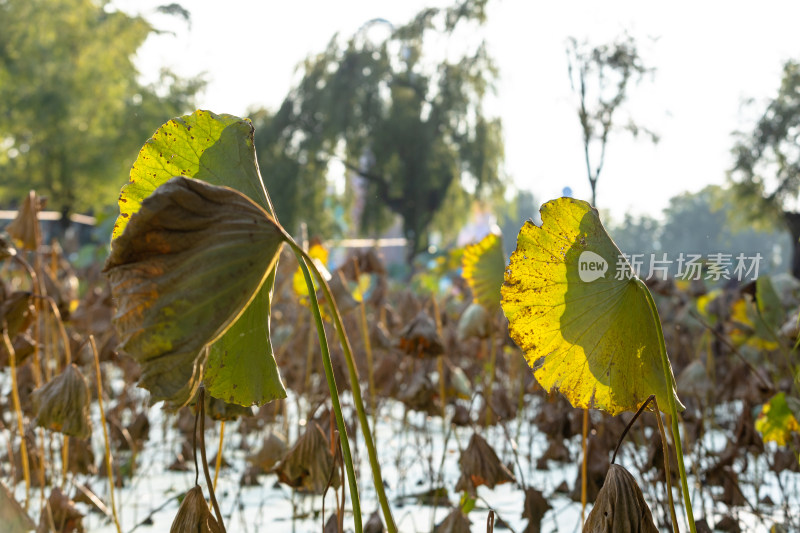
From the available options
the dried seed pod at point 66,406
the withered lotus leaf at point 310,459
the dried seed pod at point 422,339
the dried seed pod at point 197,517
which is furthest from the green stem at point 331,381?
the dried seed pod at point 422,339

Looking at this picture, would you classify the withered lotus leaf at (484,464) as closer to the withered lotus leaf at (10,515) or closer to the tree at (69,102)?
the withered lotus leaf at (10,515)

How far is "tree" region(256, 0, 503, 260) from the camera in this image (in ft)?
41.6

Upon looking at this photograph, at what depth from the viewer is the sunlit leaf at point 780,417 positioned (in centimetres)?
146

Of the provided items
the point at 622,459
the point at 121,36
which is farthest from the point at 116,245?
the point at 121,36

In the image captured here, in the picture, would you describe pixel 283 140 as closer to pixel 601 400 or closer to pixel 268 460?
pixel 268 460

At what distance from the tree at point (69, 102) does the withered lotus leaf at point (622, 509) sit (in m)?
10.9

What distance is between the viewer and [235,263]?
1.73 ft

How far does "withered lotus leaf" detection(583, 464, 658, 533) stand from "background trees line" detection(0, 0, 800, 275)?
11063 millimetres

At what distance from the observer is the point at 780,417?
150cm

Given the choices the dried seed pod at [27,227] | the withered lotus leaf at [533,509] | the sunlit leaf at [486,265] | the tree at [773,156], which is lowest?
the withered lotus leaf at [533,509]

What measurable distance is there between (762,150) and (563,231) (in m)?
11.1

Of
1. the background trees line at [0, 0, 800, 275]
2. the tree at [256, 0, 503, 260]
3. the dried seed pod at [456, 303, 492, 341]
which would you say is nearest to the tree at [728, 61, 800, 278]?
the background trees line at [0, 0, 800, 275]

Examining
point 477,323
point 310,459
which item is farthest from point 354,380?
point 477,323

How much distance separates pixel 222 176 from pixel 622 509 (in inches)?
18.1
